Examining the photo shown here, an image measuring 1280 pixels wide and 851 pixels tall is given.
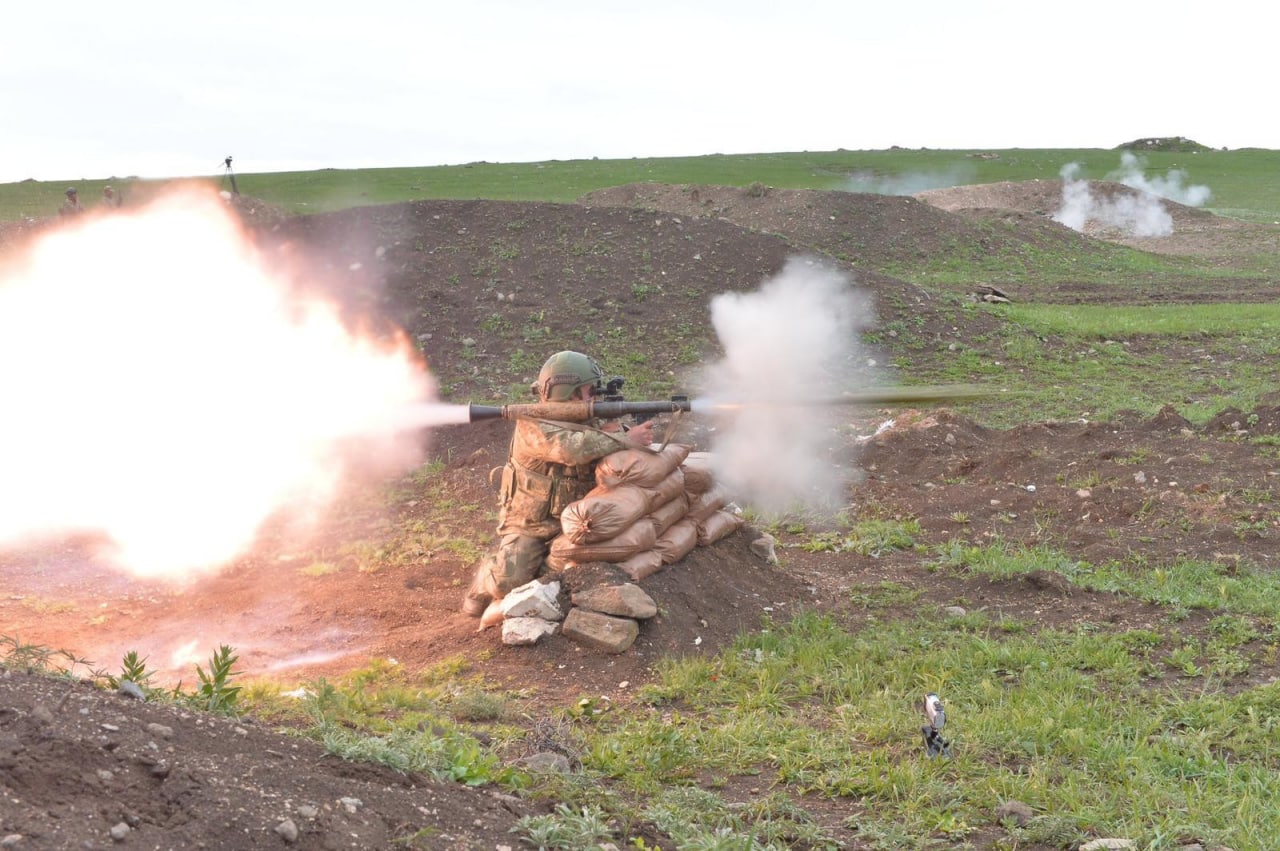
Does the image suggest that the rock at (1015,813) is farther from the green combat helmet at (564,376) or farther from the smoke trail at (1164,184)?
the smoke trail at (1164,184)

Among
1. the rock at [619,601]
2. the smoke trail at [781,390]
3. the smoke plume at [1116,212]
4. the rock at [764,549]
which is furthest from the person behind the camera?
the smoke plume at [1116,212]

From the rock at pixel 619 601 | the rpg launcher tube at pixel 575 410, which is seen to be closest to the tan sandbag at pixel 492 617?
the rock at pixel 619 601

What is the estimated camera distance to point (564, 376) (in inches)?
313

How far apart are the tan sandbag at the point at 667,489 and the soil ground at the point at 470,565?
486 millimetres

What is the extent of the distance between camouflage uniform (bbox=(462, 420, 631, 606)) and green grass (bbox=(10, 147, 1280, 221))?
31750mm

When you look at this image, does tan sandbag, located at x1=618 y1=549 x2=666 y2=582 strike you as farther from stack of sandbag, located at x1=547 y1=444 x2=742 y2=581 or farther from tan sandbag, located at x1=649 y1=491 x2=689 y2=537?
tan sandbag, located at x1=649 y1=491 x2=689 y2=537

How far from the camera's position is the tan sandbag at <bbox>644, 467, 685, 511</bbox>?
7785mm

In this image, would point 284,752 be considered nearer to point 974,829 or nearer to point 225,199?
point 974,829

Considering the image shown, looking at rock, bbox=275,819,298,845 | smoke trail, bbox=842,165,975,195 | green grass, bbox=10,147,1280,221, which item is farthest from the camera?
smoke trail, bbox=842,165,975,195

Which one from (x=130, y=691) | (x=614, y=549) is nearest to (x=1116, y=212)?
(x=614, y=549)

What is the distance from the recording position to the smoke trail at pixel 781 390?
11.2 meters

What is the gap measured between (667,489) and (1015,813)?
3588 millimetres

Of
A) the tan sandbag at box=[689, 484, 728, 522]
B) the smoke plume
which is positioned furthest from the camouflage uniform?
the smoke plume

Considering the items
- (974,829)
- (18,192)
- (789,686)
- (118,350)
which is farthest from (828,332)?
(18,192)
